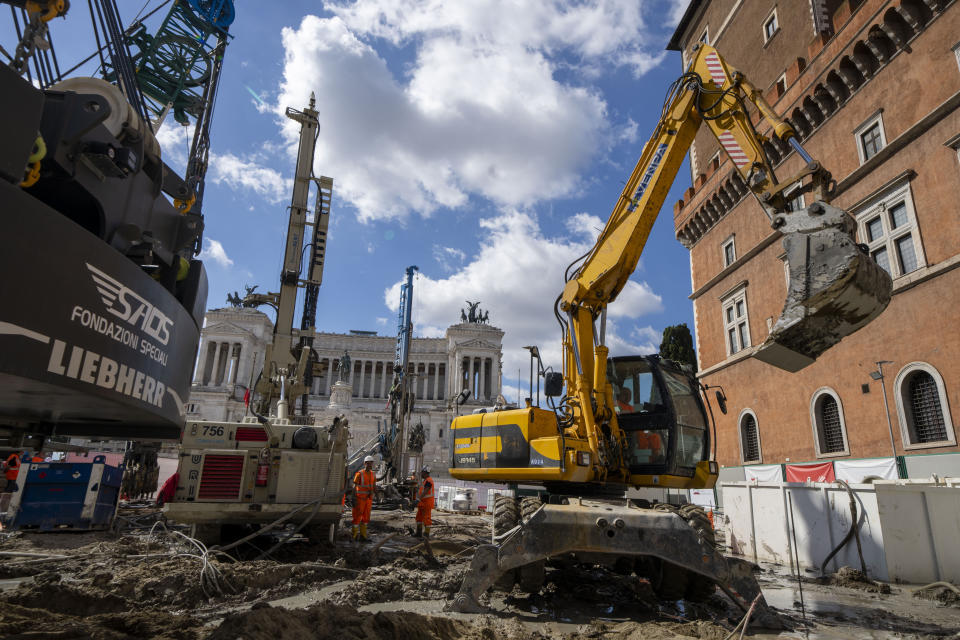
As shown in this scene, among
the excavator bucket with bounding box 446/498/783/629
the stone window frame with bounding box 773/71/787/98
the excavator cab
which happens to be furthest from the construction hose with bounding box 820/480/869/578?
the stone window frame with bounding box 773/71/787/98

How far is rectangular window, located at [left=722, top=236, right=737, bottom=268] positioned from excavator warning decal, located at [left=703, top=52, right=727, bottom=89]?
1566 centimetres

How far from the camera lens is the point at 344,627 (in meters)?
4.36

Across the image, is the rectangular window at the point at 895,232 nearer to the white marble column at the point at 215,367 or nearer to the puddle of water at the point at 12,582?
the puddle of water at the point at 12,582

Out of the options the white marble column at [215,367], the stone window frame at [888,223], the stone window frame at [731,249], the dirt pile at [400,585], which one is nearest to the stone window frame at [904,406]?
the stone window frame at [888,223]

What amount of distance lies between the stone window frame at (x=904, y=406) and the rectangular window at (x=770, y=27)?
1518 centimetres

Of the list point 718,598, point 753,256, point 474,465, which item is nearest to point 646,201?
point 474,465

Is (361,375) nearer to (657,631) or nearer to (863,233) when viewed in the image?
(863,233)

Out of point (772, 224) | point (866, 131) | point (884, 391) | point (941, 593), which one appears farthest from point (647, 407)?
point (866, 131)

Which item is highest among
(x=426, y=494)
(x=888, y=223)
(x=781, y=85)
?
(x=781, y=85)

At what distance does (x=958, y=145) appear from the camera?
13234 millimetres

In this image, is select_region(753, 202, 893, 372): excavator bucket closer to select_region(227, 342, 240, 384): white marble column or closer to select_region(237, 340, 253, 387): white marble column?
select_region(237, 340, 253, 387): white marble column

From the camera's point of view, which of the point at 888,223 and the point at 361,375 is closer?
the point at 888,223

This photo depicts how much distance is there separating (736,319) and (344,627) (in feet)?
71.7

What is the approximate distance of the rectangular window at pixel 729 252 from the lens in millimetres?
23109
